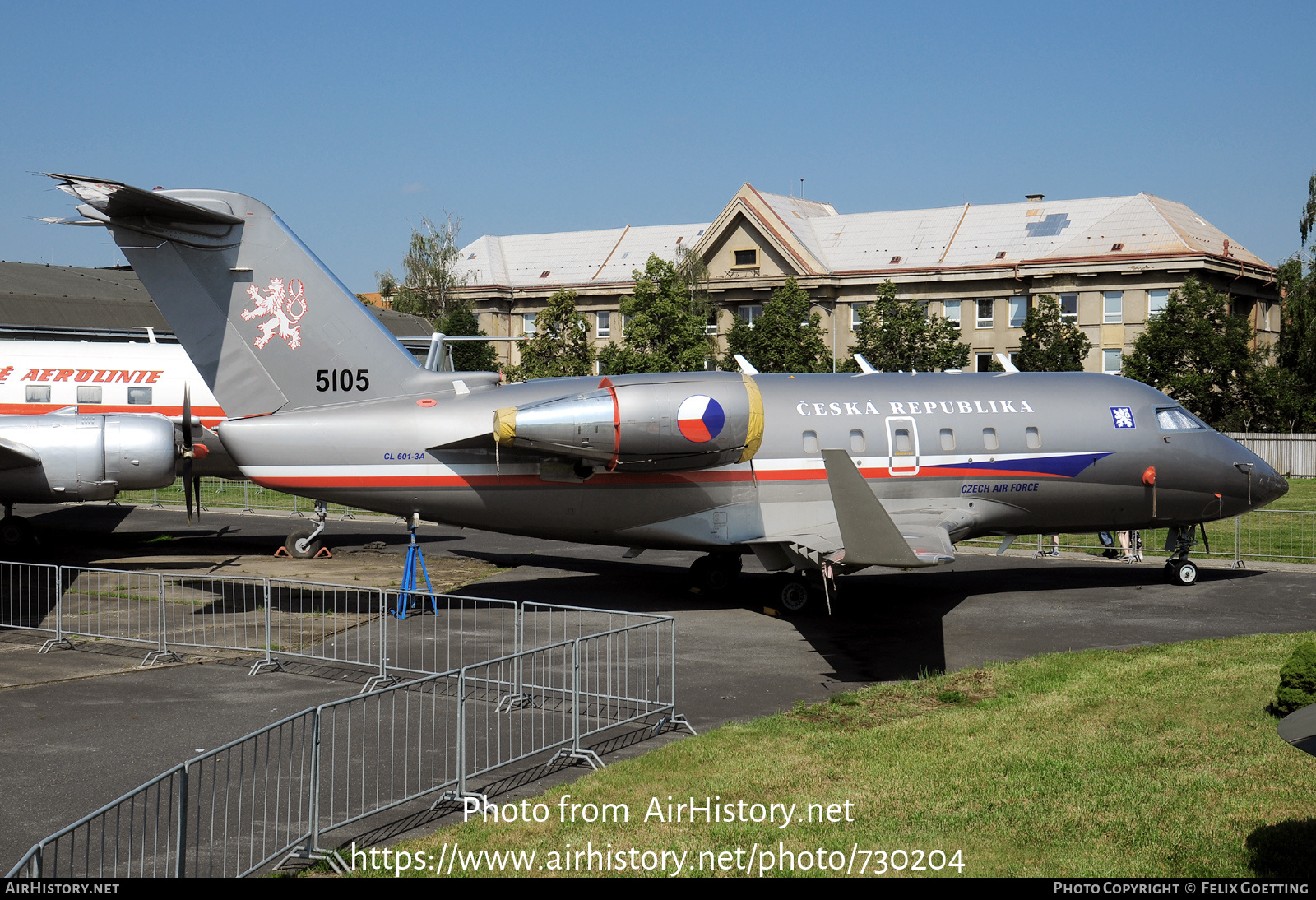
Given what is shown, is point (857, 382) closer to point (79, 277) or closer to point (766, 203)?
point (766, 203)

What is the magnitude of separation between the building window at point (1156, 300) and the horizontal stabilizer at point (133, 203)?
5325 centimetres

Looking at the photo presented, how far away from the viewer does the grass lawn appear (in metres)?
8.54

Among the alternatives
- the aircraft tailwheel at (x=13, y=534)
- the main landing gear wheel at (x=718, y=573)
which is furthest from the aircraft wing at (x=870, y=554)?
the aircraft tailwheel at (x=13, y=534)

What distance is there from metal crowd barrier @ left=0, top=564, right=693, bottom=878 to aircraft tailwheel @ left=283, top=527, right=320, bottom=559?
414 centimetres

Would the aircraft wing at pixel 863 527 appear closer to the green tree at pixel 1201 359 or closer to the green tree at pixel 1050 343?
the green tree at pixel 1201 359

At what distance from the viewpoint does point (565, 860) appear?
8281 millimetres

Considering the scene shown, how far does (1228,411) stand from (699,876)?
53.0 m

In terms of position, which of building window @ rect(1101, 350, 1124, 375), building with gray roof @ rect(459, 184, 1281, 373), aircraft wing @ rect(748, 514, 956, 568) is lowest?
aircraft wing @ rect(748, 514, 956, 568)

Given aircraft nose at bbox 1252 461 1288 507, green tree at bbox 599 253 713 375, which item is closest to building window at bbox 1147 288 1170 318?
green tree at bbox 599 253 713 375

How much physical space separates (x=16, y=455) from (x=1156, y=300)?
55.9 m

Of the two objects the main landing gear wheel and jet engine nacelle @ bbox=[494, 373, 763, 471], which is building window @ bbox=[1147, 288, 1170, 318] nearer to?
the main landing gear wheel

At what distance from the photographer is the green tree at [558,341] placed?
5772 cm

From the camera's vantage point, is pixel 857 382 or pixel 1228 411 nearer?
pixel 857 382

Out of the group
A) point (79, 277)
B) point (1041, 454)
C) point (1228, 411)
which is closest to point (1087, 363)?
point (1228, 411)
